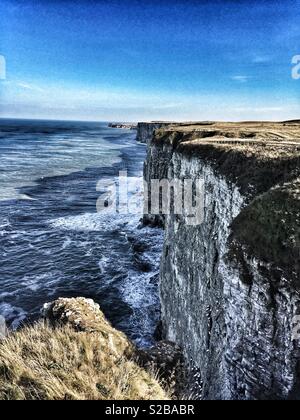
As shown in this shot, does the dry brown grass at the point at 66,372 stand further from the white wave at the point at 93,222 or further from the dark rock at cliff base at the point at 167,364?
the white wave at the point at 93,222

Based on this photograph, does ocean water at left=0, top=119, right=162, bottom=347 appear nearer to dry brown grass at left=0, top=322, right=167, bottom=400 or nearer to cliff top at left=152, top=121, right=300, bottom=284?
dry brown grass at left=0, top=322, right=167, bottom=400

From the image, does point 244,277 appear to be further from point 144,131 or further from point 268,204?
point 144,131

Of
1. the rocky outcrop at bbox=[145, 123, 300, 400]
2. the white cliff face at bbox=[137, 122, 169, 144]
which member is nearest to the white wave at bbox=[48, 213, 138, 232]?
the rocky outcrop at bbox=[145, 123, 300, 400]

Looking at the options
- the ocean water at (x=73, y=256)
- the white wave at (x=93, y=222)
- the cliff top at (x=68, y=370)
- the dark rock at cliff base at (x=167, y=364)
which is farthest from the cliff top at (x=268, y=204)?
the white wave at (x=93, y=222)

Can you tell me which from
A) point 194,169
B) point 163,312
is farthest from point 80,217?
point 194,169

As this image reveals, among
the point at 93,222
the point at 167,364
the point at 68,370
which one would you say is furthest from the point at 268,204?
the point at 93,222
